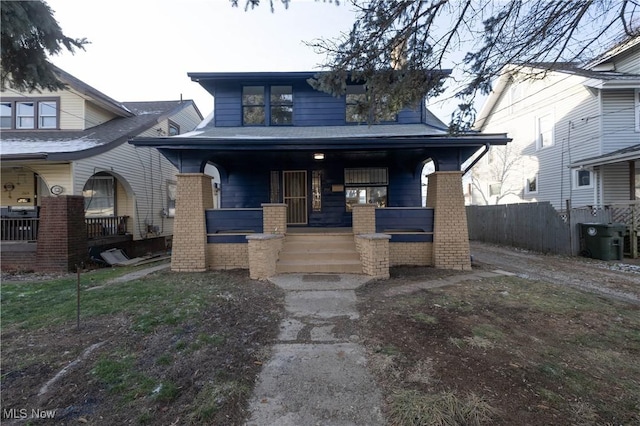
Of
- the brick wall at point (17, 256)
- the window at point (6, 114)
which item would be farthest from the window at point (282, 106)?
the window at point (6, 114)

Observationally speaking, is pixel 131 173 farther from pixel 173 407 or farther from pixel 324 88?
pixel 173 407

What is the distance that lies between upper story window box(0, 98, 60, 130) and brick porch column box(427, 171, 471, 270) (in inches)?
573

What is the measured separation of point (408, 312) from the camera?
430cm

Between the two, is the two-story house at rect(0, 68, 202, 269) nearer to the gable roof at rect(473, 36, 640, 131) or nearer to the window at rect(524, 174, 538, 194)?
the gable roof at rect(473, 36, 640, 131)

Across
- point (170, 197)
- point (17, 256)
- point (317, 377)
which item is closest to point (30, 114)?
point (170, 197)

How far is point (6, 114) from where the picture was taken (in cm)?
1180

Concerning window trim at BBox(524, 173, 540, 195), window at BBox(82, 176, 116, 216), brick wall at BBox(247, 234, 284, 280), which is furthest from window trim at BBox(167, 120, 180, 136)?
window trim at BBox(524, 173, 540, 195)

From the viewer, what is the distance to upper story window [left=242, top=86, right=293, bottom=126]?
1023cm

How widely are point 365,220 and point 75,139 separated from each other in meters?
11.4

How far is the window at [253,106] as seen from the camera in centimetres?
1024

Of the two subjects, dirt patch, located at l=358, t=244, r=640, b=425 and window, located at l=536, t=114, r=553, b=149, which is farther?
window, located at l=536, t=114, r=553, b=149

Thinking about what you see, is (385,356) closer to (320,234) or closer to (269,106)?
(320,234)

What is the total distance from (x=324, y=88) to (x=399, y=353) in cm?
370

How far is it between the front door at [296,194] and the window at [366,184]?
1450 millimetres
